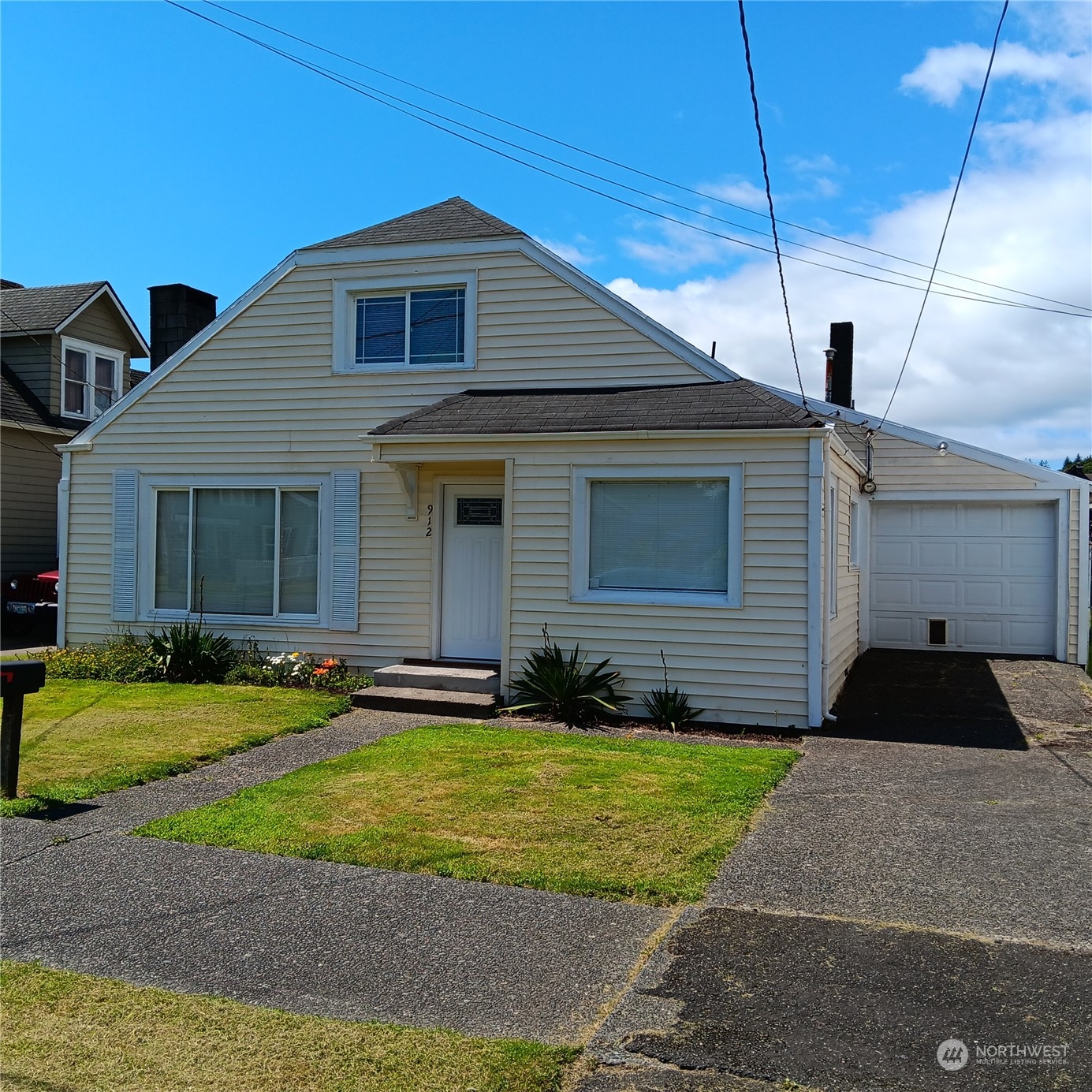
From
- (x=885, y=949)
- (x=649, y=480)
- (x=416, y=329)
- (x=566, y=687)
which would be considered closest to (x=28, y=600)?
(x=416, y=329)

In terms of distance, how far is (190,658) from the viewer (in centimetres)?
1200

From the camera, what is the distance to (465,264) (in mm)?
12047

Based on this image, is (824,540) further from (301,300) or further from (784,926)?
(301,300)

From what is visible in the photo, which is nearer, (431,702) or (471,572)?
(431,702)

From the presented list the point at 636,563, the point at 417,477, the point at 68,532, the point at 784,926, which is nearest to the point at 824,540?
the point at 636,563

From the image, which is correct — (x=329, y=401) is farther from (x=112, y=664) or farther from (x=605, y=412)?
(x=112, y=664)

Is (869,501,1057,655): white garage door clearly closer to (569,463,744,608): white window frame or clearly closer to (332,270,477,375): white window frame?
(569,463,744,608): white window frame

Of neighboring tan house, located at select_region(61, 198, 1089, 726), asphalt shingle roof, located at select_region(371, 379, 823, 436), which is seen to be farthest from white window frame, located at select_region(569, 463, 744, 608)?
asphalt shingle roof, located at select_region(371, 379, 823, 436)

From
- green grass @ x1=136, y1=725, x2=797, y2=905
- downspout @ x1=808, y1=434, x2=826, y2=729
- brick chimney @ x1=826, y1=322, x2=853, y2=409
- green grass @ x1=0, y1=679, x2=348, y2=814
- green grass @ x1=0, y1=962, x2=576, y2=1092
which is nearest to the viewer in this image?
green grass @ x1=0, y1=962, x2=576, y2=1092

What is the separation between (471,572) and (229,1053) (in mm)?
8410

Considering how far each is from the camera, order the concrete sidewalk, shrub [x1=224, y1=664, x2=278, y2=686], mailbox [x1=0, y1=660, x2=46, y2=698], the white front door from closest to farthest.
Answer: the concrete sidewalk, mailbox [x1=0, y1=660, x2=46, y2=698], the white front door, shrub [x1=224, y1=664, x2=278, y2=686]

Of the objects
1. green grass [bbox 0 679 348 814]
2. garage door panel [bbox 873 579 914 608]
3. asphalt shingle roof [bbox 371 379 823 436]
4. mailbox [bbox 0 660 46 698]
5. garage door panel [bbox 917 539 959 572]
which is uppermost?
asphalt shingle roof [bbox 371 379 823 436]

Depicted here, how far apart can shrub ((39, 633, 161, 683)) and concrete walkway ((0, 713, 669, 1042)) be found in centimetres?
620

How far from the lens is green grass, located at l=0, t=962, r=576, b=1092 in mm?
3320
